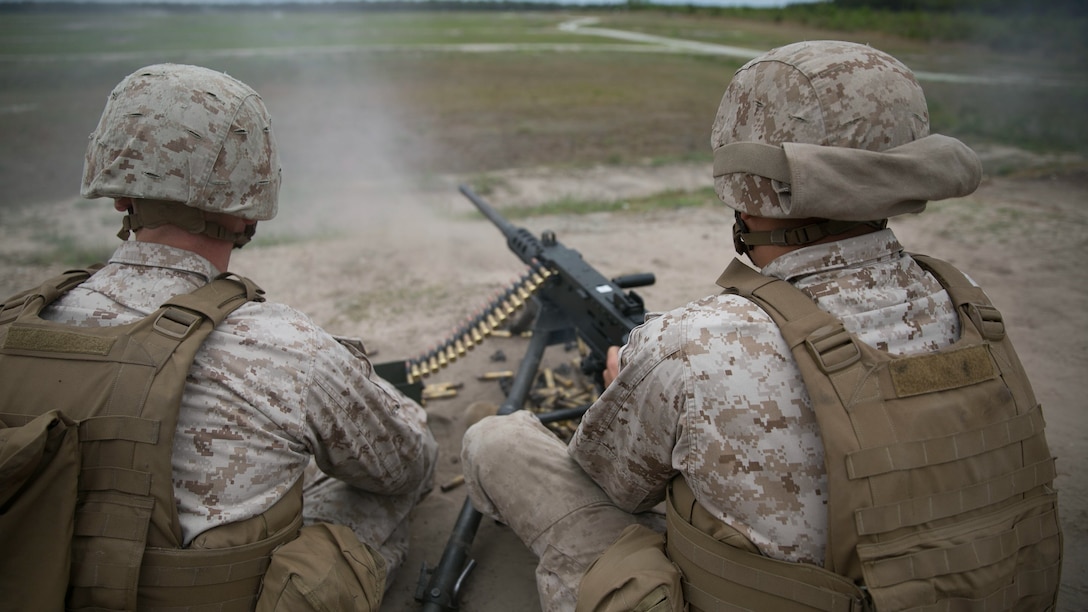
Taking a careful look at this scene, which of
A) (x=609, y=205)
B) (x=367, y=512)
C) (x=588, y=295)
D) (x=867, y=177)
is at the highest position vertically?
(x=867, y=177)

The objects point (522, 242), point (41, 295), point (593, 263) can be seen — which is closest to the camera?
point (41, 295)

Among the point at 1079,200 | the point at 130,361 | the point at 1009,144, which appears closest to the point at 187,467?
the point at 130,361

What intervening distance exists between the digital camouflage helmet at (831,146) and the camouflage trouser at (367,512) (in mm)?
1904

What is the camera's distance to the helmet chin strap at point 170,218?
2443mm

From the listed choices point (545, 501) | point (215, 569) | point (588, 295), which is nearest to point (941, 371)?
point (545, 501)

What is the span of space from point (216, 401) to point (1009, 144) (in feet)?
49.6

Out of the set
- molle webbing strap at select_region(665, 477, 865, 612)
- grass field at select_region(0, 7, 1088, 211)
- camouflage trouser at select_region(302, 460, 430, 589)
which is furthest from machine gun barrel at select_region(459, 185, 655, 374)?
grass field at select_region(0, 7, 1088, 211)

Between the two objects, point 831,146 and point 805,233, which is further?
point 805,233

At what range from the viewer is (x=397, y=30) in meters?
35.9

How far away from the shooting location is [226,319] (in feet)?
7.48

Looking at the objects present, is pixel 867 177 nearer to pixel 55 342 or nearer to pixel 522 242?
Answer: pixel 55 342

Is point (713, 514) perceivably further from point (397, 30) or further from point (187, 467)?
point (397, 30)

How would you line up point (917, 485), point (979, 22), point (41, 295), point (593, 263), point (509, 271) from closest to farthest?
point (917, 485)
point (41, 295)
point (509, 271)
point (593, 263)
point (979, 22)

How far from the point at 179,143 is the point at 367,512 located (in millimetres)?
1604
